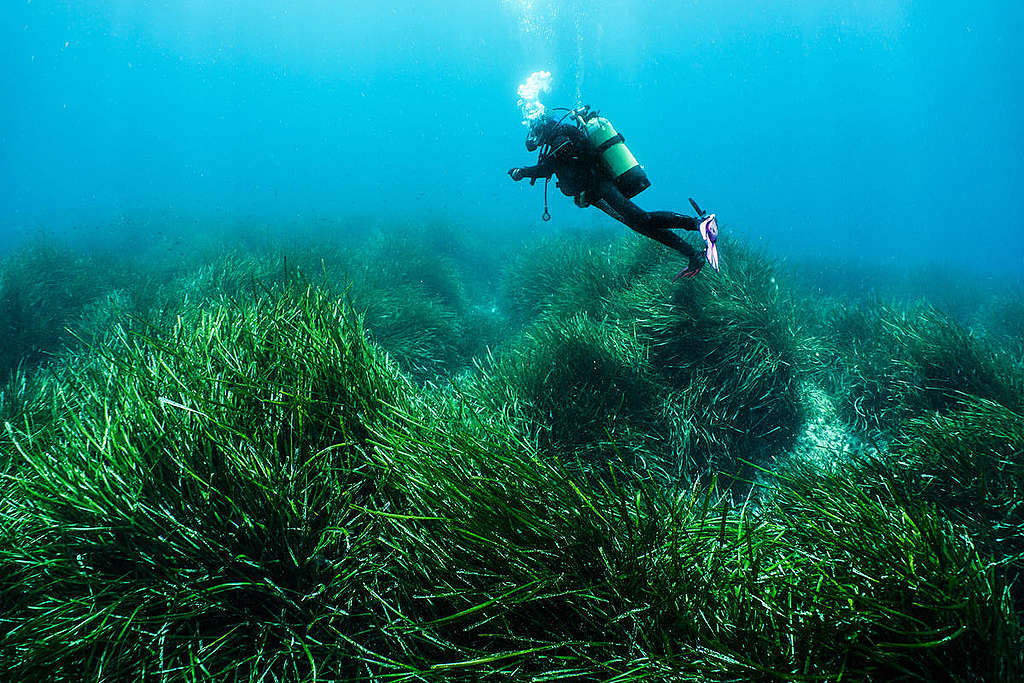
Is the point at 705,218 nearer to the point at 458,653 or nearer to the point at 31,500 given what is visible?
the point at 458,653

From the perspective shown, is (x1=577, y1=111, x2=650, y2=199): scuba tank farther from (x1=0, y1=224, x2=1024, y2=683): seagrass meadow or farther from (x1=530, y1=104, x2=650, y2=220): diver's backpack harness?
(x1=0, y1=224, x2=1024, y2=683): seagrass meadow

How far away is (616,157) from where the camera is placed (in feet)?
12.4

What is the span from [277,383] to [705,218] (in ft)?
12.0

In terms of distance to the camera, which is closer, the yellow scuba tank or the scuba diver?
the scuba diver

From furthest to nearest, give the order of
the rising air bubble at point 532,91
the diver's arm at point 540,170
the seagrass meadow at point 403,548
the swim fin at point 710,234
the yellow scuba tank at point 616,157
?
the rising air bubble at point 532,91
the diver's arm at point 540,170
the yellow scuba tank at point 616,157
the swim fin at point 710,234
the seagrass meadow at point 403,548

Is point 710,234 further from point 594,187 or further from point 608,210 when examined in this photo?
point 594,187

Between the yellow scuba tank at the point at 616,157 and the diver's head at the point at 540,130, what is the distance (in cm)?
39

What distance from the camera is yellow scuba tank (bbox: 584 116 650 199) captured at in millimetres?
3770

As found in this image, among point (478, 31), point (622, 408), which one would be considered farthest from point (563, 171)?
point (478, 31)

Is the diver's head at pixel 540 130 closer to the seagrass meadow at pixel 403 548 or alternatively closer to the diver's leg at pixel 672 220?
the diver's leg at pixel 672 220

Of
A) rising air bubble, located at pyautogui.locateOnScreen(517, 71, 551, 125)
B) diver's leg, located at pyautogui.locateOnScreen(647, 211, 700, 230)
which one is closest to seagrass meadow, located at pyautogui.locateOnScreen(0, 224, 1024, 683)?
diver's leg, located at pyautogui.locateOnScreen(647, 211, 700, 230)

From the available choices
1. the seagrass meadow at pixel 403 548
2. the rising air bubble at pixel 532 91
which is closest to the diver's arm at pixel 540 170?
the seagrass meadow at pixel 403 548

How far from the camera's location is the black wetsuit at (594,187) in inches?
144

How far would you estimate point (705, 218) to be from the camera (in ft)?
12.3
